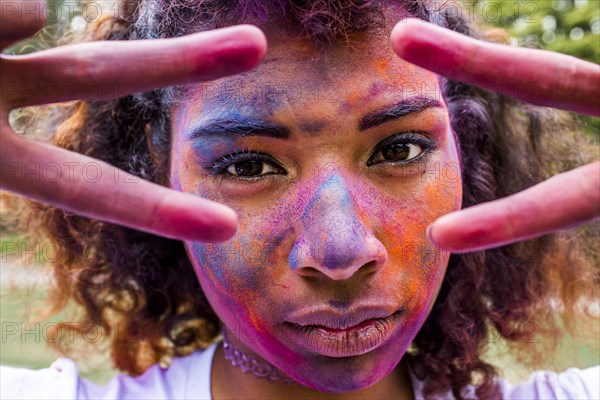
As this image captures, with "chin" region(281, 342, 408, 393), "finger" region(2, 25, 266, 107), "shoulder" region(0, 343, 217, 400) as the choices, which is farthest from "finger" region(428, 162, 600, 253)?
"shoulder" region(0, 343, 217, 400)

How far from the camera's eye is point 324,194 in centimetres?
138

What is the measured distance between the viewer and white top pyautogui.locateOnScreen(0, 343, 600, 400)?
1.83 metres

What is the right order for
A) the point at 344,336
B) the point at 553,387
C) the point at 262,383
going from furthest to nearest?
the point at 553,387, the point at 262,383, the point at 344,336

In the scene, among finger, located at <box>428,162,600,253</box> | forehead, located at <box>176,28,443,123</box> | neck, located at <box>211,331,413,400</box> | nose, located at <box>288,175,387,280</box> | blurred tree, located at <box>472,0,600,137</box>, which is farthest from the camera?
blurred tree, located at <box>472,0,600,137</box>

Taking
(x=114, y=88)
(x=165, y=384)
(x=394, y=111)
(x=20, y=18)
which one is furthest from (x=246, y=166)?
(x=165, y=384)

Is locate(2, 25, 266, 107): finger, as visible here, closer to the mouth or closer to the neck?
the mouth

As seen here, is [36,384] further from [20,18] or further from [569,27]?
[569,27]

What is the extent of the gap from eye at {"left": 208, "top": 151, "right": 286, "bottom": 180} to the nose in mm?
137

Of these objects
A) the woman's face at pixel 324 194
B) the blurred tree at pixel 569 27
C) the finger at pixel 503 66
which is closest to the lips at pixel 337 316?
the woman's face at pixel 324 194

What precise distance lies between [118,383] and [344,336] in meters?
0.86

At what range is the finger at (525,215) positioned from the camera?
1025mm

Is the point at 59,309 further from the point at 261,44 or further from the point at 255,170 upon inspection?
the point at 261,44

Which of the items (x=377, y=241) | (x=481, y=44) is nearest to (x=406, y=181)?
(x=377, y=241)

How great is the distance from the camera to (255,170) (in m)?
1.49
